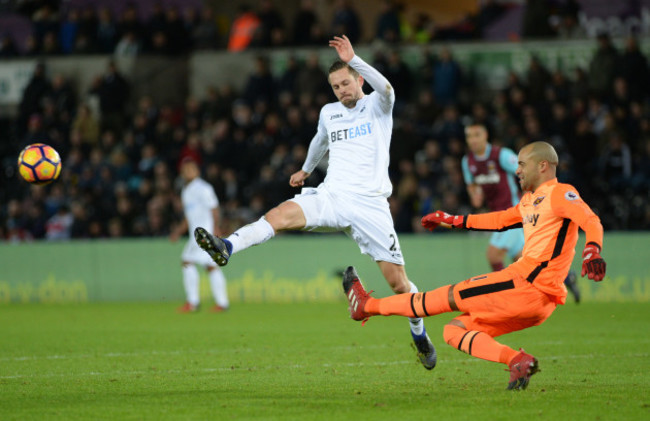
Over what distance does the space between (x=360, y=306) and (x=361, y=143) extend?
1.68 metres

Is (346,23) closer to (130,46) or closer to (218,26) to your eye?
(218,26)

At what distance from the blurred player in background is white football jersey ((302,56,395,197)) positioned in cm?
427

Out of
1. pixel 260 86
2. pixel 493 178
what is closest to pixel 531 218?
pixel 493 178

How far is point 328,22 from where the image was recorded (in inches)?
960

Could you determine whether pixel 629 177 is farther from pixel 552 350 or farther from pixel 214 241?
pixel 214 241

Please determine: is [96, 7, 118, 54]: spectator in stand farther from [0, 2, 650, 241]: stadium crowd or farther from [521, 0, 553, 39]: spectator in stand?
[521, 0, 553, 39]: spectator in stand

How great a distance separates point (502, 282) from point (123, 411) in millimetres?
2643

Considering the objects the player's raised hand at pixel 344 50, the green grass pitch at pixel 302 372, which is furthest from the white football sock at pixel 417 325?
the player's raised hand at pixel 344 50

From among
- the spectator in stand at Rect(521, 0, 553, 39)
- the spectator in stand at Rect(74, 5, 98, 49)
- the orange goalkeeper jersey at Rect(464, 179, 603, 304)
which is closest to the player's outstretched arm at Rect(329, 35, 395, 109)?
the orange goalkeeper jersey at Rect(464, 179, 603, 304)

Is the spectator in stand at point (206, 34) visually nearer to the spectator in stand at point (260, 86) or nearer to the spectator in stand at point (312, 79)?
the spectator in stand at point (260, 86)

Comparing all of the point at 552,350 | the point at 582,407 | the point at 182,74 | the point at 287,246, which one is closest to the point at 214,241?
the point at 582,407

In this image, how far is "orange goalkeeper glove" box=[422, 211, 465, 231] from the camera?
7.20 meters

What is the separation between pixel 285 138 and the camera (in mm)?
19828

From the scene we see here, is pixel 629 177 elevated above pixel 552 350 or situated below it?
above
